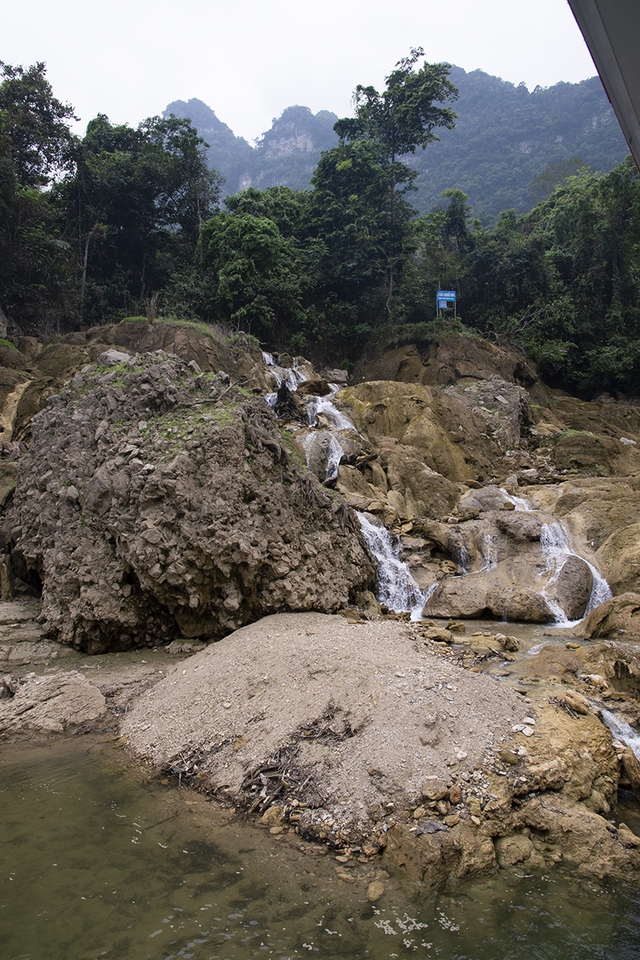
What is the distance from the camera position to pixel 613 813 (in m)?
5.88

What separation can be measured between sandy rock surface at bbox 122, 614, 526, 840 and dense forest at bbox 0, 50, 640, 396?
25.3 meters

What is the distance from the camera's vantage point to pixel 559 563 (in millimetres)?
13766

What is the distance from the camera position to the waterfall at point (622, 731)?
22.7 ft

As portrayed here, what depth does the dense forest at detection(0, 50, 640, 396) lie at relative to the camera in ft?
101

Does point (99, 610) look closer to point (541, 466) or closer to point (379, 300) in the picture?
point (541, 466)

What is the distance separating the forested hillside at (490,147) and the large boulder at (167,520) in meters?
57.0

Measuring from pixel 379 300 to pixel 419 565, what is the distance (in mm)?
24703

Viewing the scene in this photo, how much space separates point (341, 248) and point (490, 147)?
72.7m

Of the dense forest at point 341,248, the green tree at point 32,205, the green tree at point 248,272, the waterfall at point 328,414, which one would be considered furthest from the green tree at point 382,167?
the green tree at point 32,205

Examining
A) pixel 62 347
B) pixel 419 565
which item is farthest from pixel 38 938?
pixel 62 347

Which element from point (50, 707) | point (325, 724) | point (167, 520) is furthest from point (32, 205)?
point (325, 724)

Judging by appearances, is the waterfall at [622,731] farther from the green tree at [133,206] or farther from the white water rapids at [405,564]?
the green tree at [133,206]

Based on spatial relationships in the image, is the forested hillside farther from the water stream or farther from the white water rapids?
the water stream

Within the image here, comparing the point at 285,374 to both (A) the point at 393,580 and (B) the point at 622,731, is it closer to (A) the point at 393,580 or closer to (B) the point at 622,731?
(A) the point at 393,580
